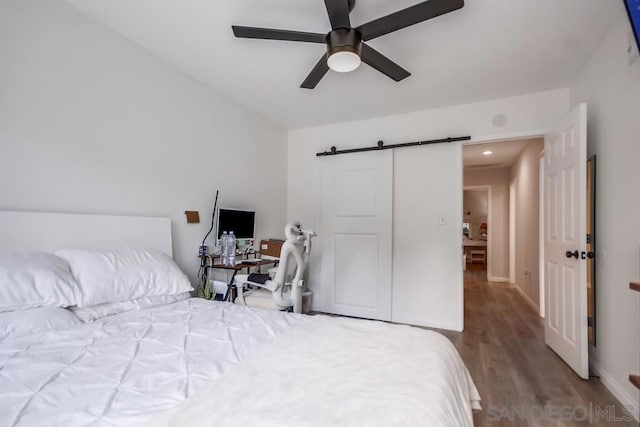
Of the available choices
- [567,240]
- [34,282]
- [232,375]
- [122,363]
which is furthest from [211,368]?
[567,240]

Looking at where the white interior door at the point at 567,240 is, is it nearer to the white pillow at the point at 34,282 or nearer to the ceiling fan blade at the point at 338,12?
the ceiling fan blade at the point at 338,12

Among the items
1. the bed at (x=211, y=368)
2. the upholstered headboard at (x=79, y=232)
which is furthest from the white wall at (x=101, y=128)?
the bed at (x=211, y=368)

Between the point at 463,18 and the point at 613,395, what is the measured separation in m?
2.74

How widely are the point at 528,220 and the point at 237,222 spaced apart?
4.54 m

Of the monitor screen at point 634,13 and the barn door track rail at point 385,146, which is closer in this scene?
the monitor screen at point 634,13

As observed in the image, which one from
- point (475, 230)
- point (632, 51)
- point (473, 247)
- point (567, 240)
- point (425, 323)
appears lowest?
point (425, 323)

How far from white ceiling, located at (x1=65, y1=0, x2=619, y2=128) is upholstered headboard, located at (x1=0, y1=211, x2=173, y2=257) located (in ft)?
4.80

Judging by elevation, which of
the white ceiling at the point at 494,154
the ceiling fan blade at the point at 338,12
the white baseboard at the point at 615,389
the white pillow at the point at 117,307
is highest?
the white ceiling at the point at 494,154

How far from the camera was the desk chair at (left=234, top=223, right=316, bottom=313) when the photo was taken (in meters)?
2.57

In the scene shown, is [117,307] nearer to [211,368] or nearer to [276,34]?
[211,368]

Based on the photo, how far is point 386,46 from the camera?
238 centimetres

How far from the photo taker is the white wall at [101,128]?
1.81 meters

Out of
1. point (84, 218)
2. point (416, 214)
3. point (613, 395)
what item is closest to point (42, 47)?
point (84, 218)

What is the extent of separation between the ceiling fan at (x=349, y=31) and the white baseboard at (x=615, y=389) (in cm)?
250
